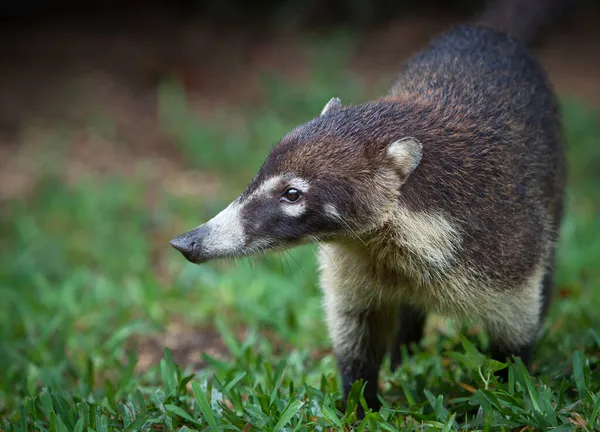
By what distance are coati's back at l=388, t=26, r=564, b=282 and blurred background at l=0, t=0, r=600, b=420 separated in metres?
1.06

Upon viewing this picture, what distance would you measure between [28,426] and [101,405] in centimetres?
39

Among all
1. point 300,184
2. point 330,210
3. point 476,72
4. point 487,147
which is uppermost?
point 476,72

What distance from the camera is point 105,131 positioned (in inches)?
406

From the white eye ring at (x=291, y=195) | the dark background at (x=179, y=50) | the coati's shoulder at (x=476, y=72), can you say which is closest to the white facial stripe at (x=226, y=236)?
the white eye ring at (x=291, y=195)

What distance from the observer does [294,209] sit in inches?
141

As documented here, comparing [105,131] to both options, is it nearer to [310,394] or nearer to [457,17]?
[457,17]

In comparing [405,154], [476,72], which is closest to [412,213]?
[405,154]

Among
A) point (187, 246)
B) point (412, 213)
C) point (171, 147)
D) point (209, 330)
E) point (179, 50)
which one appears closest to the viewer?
point (187, 246)

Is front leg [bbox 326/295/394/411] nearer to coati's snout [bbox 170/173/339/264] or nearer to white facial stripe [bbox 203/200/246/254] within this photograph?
coati's snout [bbox 170/173/339/264]

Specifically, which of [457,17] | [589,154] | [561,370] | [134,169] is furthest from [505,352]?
[457,17]

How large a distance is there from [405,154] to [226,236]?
962 millimetres

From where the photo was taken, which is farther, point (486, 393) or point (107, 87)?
point (107, 87)

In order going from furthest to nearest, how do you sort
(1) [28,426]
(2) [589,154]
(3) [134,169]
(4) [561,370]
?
(3) [134,169] < (2) [589,154] < (4) [561,370] < (1) [28,426]

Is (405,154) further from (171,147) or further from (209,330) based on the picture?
(171,147)
